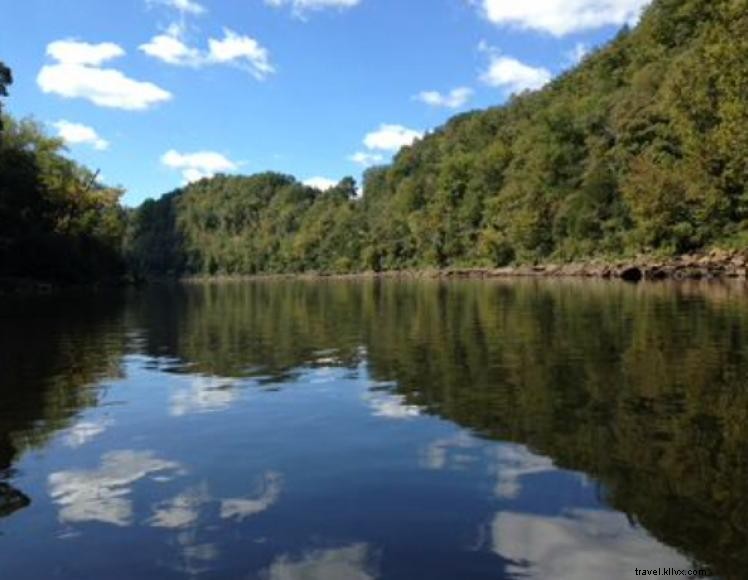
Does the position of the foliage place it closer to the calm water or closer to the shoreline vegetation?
the shoreline vegetation

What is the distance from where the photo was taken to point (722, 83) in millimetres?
78750

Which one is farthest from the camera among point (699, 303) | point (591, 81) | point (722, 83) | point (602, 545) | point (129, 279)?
point (591, 81)

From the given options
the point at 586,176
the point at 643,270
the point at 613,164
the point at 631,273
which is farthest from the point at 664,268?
the point at 586,176

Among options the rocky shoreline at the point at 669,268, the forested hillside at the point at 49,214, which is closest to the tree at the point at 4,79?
the forested hillside at the point at 49,214

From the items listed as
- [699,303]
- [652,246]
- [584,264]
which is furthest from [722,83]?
[699,303]

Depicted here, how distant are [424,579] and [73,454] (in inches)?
279

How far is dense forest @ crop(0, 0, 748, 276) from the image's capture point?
273 ft

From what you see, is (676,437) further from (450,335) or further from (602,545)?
(450,335)

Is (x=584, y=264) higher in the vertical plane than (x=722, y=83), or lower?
lower

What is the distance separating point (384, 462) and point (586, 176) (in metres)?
114

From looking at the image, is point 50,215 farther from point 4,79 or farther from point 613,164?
point 613,164

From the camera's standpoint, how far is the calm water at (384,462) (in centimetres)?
834

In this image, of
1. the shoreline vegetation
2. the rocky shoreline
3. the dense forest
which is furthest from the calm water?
the dense forest

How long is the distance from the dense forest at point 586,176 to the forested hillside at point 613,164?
0.22 metres
